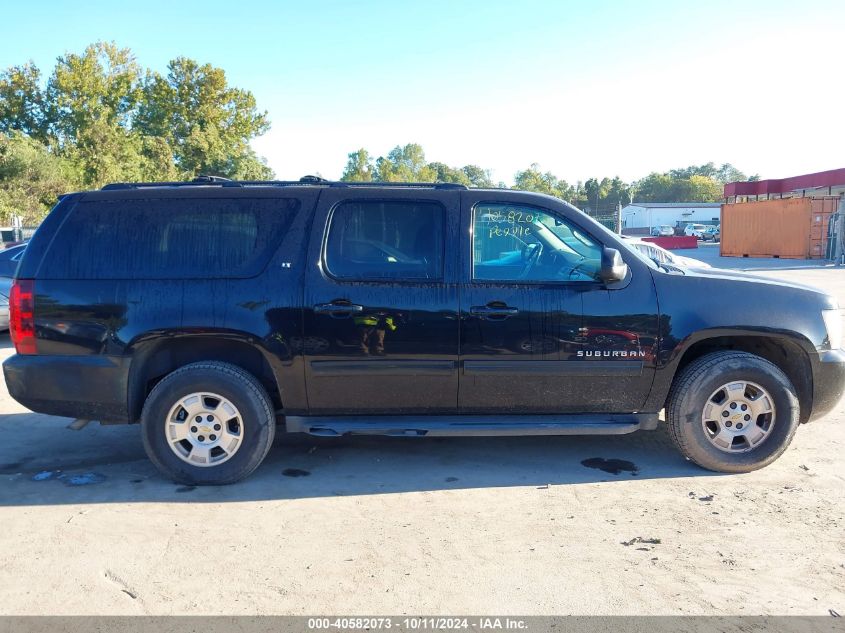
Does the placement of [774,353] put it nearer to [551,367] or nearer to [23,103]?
[551,367]

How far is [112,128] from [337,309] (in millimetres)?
42732

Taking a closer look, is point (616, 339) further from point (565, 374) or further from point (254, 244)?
point (254, 244)

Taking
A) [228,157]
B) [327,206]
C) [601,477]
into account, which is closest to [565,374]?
[601,477]

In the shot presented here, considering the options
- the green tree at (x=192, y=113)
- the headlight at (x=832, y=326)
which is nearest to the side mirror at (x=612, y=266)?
the headlight at (x=832, y=326)

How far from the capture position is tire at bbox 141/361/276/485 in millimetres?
4367

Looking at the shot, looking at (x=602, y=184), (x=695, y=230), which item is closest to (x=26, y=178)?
(x=695, y=230)

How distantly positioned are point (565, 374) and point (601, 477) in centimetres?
76

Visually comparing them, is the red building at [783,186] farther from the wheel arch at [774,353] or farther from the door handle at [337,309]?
the door handle at [337,309]

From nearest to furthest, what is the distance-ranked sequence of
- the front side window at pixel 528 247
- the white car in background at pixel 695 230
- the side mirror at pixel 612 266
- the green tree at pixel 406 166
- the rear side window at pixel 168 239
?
1. the side mirror at pixel 612 266
2. the rear side window at pixel 168 239
3. the front side window at pixel 528 247
4. the white car in background at pixel 695 230
5. the green tree at pixel 406 166

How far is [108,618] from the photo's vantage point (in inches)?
117

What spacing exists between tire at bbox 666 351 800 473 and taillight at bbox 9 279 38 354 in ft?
13.7

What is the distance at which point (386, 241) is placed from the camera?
452cm

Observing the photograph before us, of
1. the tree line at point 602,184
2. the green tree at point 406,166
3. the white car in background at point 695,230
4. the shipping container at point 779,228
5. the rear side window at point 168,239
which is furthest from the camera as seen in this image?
the tree line at point 602,184

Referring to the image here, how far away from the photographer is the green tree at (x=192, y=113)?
174 feet
